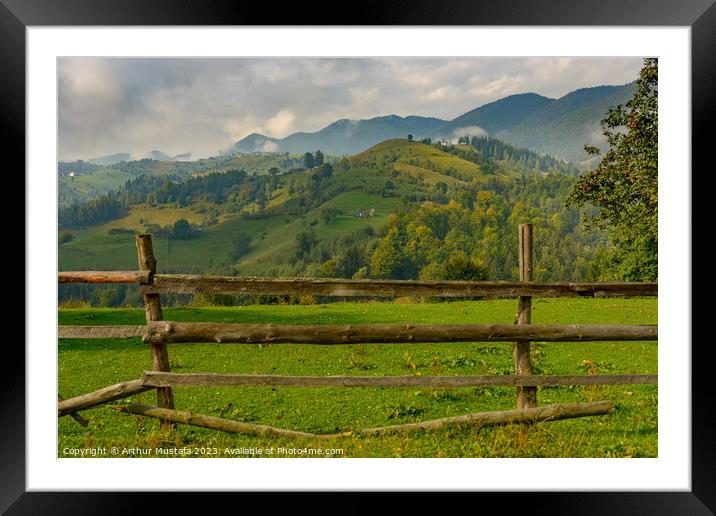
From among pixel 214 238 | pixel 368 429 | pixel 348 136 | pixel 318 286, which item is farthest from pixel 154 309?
pixel 214 238

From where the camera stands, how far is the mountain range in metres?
12.9

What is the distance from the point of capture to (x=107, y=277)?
486cm

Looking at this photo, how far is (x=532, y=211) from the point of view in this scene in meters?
19.6

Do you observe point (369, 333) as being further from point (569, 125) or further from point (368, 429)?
point (569, 125)

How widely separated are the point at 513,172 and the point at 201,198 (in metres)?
12.4

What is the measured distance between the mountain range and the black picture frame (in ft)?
29.1

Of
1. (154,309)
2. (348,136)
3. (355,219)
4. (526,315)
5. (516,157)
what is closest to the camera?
(154,309)

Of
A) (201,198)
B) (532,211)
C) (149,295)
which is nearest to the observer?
(149,295)

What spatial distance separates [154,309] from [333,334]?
177cm

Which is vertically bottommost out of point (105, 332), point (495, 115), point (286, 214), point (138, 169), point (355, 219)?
point (105, 332)

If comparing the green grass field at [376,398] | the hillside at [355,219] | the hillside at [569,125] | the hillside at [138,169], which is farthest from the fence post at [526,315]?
the hillside at [355,219]
